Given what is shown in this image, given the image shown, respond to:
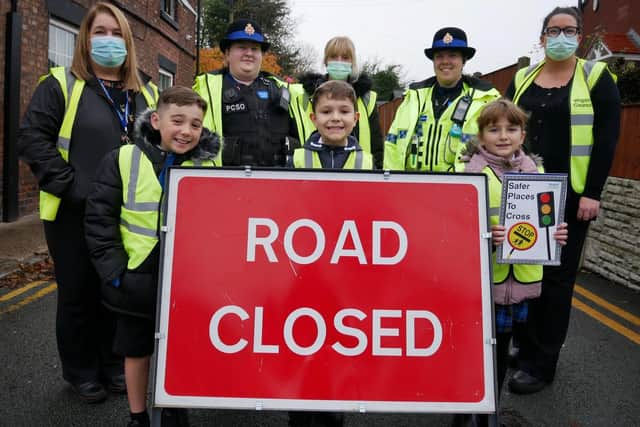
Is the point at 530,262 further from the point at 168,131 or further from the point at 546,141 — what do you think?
the point at 168,131

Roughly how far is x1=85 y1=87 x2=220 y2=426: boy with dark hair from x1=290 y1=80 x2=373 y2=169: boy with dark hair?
0.49 meters

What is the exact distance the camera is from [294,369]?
1965 millimetres

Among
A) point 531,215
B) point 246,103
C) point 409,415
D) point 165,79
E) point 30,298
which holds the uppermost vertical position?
point 165,79

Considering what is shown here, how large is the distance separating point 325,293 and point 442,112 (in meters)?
1.89

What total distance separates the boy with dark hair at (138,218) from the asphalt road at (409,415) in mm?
616

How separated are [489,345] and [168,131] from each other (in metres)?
1.57

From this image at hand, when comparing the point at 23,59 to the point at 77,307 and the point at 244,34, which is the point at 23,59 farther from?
the point at 77,307

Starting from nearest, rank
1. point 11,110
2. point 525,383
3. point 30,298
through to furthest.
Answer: point 525,383
point 30,298
point 11,110

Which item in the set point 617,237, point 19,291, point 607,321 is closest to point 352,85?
point 607,321

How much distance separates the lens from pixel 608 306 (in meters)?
4.93

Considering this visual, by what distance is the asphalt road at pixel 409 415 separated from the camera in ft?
9.42

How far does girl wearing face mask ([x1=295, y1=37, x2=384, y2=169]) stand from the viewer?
363cm

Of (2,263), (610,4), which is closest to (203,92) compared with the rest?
(2,263)

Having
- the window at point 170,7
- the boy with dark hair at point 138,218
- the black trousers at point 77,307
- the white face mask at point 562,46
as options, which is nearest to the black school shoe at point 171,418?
the boy with dark hair at point 138,218
